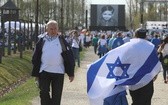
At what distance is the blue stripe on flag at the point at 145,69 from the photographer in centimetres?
905

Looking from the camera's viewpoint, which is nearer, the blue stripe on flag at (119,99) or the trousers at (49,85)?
the blue stripe on flag at (119,99)

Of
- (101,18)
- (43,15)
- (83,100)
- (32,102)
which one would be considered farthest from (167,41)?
(101,18)

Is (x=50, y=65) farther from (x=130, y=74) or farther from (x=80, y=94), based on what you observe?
(x=80, y=94)

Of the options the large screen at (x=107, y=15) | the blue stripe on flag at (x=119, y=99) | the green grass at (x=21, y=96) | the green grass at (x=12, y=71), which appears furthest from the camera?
the large screen at (x=107, y=15)

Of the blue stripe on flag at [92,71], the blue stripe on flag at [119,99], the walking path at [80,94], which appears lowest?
the walking path at [80,94]

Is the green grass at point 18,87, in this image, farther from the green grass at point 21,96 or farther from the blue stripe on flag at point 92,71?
the blue stripe on flag at point 92,71

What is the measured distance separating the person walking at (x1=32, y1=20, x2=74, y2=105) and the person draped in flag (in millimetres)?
1074

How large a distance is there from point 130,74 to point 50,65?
66.6 inches

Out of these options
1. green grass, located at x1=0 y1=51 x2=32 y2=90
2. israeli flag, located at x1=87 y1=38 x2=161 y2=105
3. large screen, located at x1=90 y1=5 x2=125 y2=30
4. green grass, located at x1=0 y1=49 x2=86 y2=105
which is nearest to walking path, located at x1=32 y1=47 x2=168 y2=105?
green grass, located at x1=0 y1=49 x2=86 y2=105

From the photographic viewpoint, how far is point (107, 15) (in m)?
97.1

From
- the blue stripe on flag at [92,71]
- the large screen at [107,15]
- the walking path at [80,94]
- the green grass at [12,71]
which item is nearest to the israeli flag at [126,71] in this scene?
the blue stripe on flag at [92,71]

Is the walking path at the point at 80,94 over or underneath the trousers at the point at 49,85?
underneath

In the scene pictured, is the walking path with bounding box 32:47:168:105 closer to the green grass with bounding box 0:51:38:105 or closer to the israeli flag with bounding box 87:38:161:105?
the green grass with bounding box 0:51:38:105

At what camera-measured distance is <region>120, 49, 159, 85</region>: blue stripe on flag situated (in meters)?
9.05
